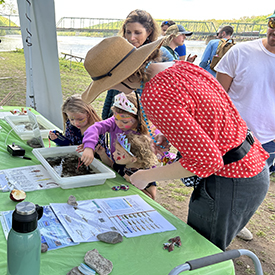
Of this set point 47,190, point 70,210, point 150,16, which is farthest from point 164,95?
point 150,16

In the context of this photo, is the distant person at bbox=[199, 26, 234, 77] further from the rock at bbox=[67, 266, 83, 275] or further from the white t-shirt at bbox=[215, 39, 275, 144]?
the rock at bbox=[67, 266, 83, 275]

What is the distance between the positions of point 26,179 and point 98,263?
0.82m

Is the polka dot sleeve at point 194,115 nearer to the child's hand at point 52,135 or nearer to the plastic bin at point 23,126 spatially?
the child's hand at point 52,135

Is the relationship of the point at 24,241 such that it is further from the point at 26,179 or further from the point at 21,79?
the point at 21,79

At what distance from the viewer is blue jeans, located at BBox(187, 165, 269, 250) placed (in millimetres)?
1152

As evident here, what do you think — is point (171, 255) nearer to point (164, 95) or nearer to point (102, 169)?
point (164, 95)

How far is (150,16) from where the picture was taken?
228 centimetres

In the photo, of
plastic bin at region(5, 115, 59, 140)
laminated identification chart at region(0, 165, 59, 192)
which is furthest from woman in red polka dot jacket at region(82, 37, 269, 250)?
plastic bin at region(5, 115, 59, 140)

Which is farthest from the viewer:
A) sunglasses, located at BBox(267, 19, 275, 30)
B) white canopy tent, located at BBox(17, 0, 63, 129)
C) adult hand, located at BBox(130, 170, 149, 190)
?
white canopy tent, located at BBox(17, 0, 63, 129)

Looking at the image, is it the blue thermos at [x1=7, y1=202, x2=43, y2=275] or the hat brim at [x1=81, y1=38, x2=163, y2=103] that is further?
the hat brim at [x1=81, y1=38, x2=163, y2=103]

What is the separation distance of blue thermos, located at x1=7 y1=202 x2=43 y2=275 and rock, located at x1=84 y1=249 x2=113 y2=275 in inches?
8.2

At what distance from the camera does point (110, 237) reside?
110 centimetres

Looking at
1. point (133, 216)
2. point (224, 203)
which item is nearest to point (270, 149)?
point (224, 203)

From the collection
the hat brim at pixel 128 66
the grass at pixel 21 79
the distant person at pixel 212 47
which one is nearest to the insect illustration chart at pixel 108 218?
the hat brim at pixel 128 66
